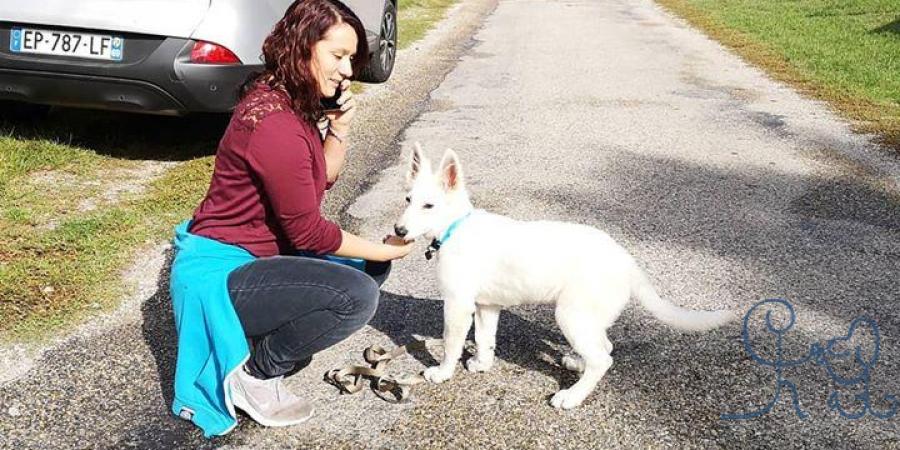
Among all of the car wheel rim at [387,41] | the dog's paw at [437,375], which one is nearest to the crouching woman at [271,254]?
the dog's paw at [437,375]

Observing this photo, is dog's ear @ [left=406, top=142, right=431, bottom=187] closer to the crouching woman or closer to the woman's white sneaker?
the crouching woman

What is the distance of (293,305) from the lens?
2.91 meters

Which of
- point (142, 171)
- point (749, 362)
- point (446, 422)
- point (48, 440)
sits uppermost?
point (749, 362)

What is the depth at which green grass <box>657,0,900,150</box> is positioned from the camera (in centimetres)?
853

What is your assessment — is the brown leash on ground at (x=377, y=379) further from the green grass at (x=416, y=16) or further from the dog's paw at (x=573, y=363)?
the green grass at (x=416, y=16)

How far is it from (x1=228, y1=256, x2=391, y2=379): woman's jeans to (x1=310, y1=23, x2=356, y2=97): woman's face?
0.67 metres

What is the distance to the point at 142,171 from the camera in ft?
18.7

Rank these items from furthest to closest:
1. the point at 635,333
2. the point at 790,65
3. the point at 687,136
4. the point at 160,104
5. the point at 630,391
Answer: the point at 790,65 < the point at 687,136 < the point at 160,104 < the point at 635,333 < the point at 630,391

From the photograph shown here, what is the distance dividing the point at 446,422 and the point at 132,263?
215cm

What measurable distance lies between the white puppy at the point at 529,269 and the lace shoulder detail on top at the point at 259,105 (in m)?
0.55

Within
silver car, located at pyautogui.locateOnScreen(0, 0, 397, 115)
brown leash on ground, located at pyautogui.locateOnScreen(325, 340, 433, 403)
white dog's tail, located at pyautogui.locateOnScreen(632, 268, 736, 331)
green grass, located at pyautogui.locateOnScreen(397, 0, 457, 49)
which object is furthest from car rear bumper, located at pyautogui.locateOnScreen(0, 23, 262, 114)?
green grass, located at pyautogui.locateOnScreen(397, 0, 457, 49)

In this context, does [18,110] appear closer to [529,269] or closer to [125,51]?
[125,51]

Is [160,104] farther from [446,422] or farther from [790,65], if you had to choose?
[790,65]

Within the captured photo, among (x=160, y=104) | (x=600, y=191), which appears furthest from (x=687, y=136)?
(x=160, y=104)
